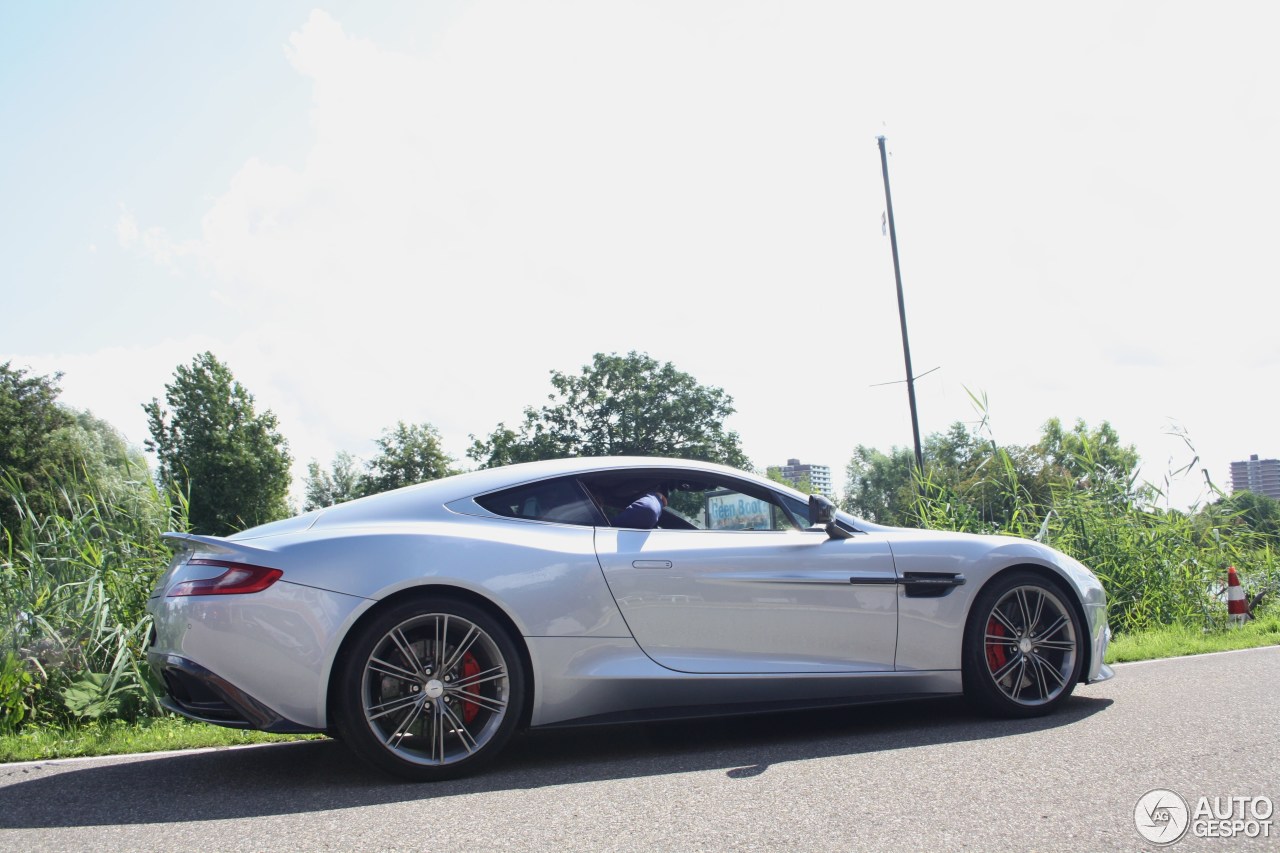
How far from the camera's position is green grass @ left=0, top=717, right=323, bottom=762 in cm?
511

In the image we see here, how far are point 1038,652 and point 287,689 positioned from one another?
3628 millimetres

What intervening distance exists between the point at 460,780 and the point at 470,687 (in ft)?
1.20

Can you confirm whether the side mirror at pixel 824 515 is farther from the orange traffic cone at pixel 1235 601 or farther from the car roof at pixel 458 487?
the orange traffic cone at pixel 1235 601

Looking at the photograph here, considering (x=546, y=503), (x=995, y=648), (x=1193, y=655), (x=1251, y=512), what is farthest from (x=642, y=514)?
(x=1251, y=512)

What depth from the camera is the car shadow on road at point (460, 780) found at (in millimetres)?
3836

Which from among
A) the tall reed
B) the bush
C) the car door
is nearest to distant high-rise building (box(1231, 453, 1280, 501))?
the tall reed

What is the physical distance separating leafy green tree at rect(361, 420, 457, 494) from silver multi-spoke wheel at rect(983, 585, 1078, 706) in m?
66.4

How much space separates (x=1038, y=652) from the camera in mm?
5289

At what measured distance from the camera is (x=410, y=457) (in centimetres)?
7088

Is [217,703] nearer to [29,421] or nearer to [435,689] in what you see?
[435,689]

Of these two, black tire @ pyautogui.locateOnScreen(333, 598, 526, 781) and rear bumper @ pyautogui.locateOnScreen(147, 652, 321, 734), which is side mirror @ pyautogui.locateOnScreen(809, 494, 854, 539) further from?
rear bumper @ pyautogui.locateOnScreen(147, 652, 321, 734)

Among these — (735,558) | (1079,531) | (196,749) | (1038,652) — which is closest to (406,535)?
(735,558)

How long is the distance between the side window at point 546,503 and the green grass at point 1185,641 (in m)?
4.63

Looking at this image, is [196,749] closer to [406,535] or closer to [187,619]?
[187,619]
